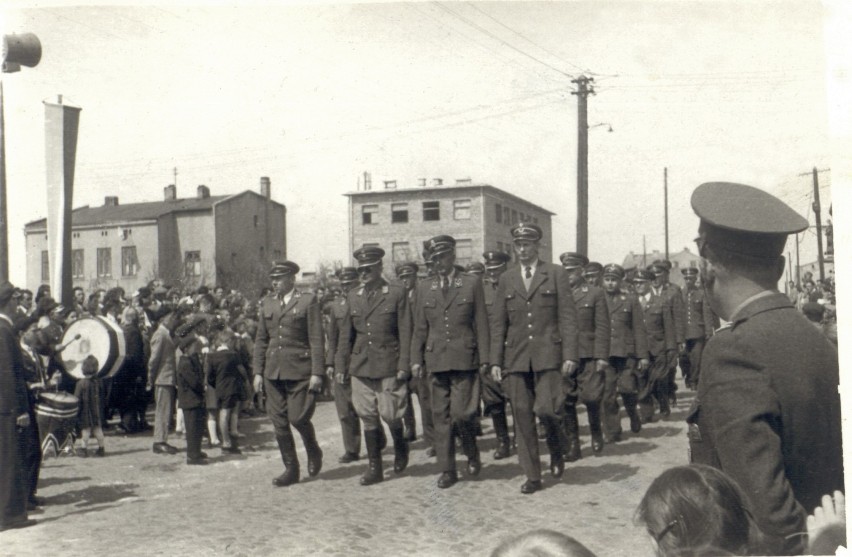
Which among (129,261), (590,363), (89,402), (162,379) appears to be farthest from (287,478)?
(129,261)

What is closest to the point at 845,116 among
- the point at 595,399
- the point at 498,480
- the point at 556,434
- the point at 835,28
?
the point at 835,28

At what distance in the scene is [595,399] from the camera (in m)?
7.86

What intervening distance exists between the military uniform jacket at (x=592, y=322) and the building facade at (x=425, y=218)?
41.7m

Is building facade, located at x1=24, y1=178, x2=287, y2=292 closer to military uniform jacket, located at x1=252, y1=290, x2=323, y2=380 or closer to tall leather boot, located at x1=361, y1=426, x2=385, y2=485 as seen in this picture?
military uniform jacket, located at x1=252, y1=290, x2=323, y2=380

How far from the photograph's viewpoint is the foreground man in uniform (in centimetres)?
209

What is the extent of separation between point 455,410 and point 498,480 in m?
0.68

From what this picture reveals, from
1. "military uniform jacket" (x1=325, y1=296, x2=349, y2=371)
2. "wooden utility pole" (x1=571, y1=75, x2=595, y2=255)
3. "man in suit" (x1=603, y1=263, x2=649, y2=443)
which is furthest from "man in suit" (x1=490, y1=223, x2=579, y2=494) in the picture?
"wooden utility pole" (x1=571, y1=75, x2=595, y2=255)

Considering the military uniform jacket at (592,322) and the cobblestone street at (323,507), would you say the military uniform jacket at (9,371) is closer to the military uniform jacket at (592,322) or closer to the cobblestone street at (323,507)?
the cobblestone street at (323,507)

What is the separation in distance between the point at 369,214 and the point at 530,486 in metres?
47.1

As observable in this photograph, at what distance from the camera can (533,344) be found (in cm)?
627

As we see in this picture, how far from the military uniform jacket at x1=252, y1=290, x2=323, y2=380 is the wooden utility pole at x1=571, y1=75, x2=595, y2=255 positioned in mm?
11720

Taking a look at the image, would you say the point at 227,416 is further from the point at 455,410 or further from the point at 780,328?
the point at 780,328

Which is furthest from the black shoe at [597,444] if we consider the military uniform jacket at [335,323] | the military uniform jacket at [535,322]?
Answer: the military uniform jacket at [335,323]

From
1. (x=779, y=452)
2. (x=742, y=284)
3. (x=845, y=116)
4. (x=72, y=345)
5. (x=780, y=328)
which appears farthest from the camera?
(x=72, y=345)
